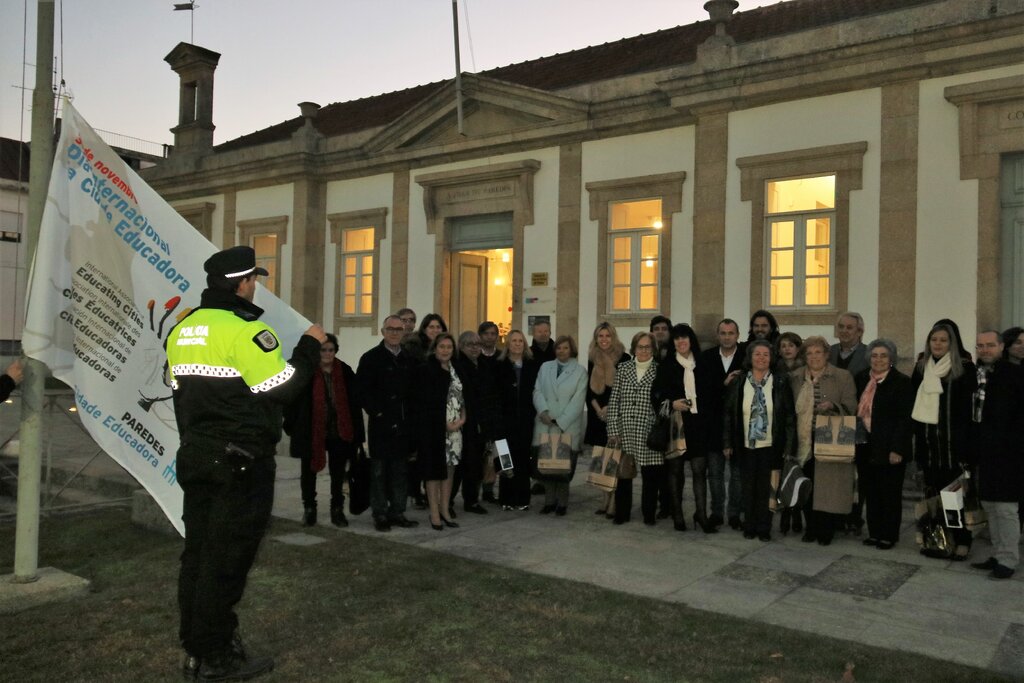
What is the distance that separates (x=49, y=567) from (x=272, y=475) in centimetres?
255

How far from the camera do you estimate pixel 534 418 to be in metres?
8.01

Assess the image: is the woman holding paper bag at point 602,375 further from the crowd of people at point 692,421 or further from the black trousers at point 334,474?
the black trousers at point 334,474

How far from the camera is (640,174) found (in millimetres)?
12898

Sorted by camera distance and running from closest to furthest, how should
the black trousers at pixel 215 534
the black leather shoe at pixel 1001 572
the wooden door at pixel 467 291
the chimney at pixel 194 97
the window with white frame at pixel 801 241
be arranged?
the black trousers at pixel 215 534, the black leather shoe at pixel 1001 572, the window with white frame at pixel 801 241, the wooden door at pixel 467 291, the chimney at pixel 194 97

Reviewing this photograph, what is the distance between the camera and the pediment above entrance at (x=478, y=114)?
13.7 metres

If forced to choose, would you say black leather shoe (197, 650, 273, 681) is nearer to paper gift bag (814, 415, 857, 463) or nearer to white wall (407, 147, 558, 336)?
paper gift bag (814, 415, 857, 463)

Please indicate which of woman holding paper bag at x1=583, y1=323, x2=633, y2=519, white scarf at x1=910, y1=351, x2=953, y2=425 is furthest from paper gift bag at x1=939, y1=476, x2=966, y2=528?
woman holding paper bag at x1=583, y1=323, x2=633, y2=519

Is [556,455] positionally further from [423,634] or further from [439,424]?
[423,634]

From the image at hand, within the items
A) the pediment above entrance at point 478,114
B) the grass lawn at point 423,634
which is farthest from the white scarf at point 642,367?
the pediment above entrance at point 478,114

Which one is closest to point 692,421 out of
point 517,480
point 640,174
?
point 517,480

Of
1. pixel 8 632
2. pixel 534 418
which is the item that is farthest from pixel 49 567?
pixel 534 418

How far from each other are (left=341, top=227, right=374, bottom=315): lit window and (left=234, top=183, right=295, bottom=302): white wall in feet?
4.10

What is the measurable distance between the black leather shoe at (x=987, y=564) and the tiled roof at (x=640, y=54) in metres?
8.10

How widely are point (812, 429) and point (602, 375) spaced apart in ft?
6.52
